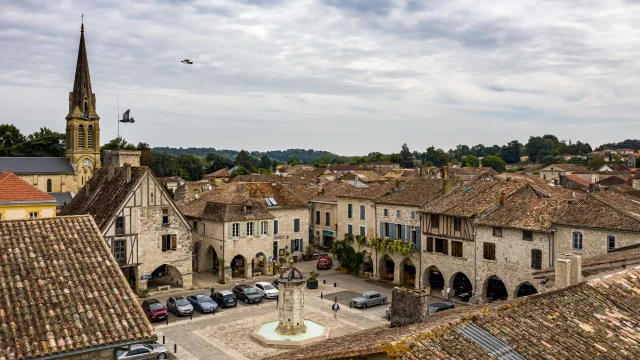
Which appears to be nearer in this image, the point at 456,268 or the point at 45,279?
the point at 45,279

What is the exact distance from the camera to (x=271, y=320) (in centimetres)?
3105

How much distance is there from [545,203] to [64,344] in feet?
99.7

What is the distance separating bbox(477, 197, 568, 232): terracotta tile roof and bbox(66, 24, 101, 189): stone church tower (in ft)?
197

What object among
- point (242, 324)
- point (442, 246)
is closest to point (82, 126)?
point (242, 324)

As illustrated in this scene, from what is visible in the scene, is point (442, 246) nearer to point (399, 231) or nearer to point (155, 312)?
point (399, 231)

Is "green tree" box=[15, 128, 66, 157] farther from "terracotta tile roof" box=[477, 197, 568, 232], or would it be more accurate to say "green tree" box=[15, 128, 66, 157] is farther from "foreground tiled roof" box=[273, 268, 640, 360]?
"foreground tiled roof" box=[273, 268, 640, 360]

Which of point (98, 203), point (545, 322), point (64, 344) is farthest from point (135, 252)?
point (545, 322)

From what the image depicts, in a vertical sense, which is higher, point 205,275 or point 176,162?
point 176,162

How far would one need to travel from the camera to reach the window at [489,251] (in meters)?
→ 33.5

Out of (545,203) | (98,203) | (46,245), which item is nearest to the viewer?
(46,245)

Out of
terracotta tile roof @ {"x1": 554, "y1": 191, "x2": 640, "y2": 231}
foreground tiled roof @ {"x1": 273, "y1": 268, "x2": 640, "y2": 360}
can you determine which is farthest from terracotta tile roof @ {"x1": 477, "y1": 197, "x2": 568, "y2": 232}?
foreground tiled roof @ {"x1": 273, "y1": 268, "x2": 640, "y2": 360}

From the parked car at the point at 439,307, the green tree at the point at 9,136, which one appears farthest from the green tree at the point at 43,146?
the parked car at the point at 439,307

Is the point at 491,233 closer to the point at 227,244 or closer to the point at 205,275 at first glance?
the point at 227,244

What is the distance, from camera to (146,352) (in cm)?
2425
